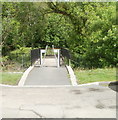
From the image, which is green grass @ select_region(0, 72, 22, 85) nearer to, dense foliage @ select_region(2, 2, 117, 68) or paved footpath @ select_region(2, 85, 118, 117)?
paved footpath @ select_region(2, 85, 118, 117)

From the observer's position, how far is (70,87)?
9203mm

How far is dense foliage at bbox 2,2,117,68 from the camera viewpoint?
52.6 feet

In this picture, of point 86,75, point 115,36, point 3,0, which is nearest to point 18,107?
point 86,75

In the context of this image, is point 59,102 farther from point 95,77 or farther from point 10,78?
point 10,78

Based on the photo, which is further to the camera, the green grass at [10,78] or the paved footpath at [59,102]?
the green grass at [10,78]

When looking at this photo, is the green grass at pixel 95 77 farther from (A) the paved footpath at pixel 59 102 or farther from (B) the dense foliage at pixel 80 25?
(B) the dense foliage at pixel 80 25

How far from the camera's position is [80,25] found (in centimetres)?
2070

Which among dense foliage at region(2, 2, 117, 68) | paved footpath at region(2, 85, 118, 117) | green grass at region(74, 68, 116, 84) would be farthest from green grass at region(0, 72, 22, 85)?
dense foliage at region(2, 2, 117, 68)

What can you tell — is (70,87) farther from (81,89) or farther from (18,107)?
(18,107)

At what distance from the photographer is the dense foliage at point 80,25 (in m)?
16.0

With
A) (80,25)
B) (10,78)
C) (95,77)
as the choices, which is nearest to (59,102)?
(95,77)

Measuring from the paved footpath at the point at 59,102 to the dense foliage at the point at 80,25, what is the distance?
7362 millimetres

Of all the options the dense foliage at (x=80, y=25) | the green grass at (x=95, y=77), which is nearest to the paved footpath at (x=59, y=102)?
the green grass at (x=95, y=77)

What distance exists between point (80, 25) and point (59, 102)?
14.7 metres
